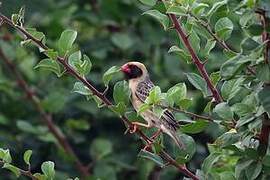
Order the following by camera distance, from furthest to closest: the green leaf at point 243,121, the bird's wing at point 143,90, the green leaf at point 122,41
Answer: the green leaf at point 122,41 → the bird's wing at point 143,90 → the green leaf at point 243,121

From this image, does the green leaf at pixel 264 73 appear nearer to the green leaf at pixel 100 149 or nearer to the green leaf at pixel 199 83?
the green leaf at pixel 199 83

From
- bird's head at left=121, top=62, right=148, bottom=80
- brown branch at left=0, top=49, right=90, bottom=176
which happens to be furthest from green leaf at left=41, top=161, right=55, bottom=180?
brown branch at left=0, top=49, right=90, bottom=176

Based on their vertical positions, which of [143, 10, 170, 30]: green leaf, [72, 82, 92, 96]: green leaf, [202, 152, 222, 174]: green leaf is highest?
[143, 10, 170, 30]: green leaf

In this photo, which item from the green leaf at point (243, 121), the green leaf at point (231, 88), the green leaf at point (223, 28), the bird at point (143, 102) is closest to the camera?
the green leaf at point (243, 121)

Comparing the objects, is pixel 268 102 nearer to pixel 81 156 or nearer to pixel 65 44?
pixel 65 44

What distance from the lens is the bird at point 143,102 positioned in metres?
3.16

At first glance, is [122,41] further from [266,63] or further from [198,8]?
[266,63]

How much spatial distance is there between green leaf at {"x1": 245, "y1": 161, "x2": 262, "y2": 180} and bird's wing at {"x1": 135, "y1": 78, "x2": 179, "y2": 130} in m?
0.75

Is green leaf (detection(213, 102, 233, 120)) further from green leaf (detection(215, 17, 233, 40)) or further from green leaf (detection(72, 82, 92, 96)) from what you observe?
green leaf (detection(72, 82, 92, 96))

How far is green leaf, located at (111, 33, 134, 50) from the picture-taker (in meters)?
5.48

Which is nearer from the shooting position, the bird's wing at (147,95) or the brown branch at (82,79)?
the brown branch at (82,79)

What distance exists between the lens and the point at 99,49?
5.61m

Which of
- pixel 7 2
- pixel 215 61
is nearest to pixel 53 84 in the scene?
pixel 215 61

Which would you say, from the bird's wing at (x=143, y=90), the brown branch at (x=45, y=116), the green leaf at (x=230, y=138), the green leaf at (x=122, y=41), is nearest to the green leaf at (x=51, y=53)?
the green leaf at (x=230, y=138)
